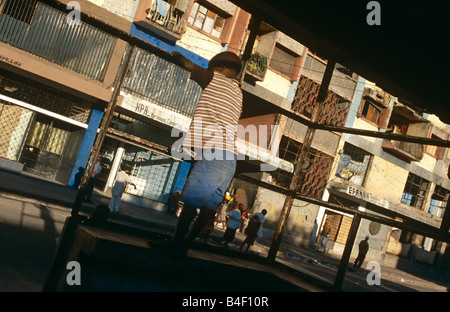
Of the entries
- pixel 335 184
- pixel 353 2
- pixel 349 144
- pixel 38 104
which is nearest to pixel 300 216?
pixel 335 184

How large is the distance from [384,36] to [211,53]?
660 inches

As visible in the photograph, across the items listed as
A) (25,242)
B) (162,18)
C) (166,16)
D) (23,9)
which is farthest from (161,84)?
(25,242)

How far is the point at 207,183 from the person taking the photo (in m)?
2.53

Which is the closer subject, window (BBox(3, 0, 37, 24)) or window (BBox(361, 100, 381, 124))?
→ window (BBox(3, 0, 37, 24))

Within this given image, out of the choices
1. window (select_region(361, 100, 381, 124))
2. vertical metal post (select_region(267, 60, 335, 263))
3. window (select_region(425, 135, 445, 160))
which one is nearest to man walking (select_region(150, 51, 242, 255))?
vertical metal post (select_region(267, 60, 335, 263))

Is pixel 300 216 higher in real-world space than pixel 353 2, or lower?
lower

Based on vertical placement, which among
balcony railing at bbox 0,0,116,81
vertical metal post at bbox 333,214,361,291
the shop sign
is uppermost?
balcony railing at bbox 0,0,116,81

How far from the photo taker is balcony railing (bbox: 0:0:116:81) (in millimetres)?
14461

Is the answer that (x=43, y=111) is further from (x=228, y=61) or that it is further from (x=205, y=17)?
(x=228, y=61)

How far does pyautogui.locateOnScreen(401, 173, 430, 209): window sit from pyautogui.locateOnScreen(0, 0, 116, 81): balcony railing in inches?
933

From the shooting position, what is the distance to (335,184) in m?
23.2

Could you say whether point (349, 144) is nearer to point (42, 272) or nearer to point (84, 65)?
point (84, 65)

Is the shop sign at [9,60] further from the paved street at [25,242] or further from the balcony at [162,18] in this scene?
the paved street at [25,242]

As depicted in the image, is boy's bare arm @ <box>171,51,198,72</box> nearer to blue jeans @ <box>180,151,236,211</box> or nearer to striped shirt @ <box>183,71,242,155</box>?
striped shirt @ <box>183,71,242,155</box>
